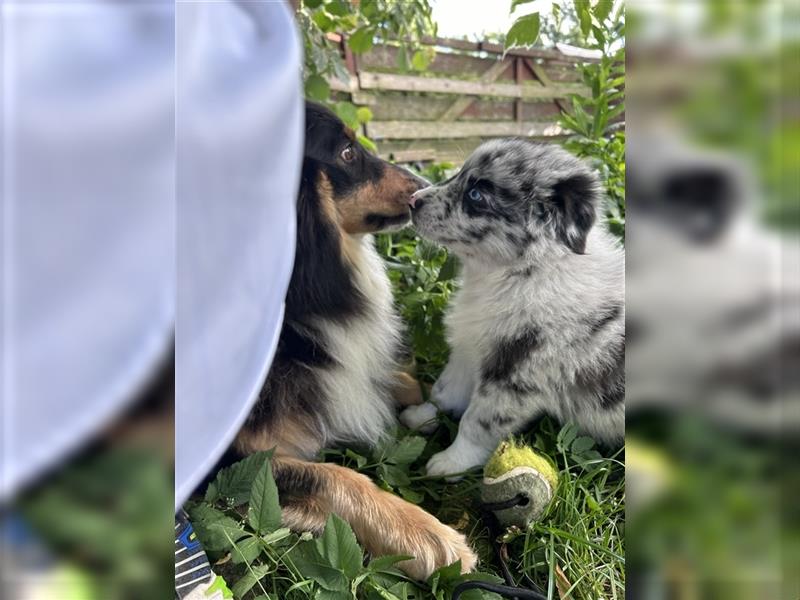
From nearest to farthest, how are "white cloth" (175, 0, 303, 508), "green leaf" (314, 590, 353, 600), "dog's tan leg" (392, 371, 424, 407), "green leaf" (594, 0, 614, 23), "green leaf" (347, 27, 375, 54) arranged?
"white cloth" (175, 0, 303, 508) → "green leaf" (314, 590, 353, 600) → "green leaf" (594, 0, 614, 23) → "dog's tan leg" (392, 371, 424, 407) → "green leaf" (347, 27, 375, 54)

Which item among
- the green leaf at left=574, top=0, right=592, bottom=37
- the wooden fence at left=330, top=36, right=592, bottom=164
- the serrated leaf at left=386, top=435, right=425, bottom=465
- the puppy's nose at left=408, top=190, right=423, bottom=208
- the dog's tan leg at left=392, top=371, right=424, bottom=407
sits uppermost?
the wooden fence at left=330, top=36, right=592, bottom=164

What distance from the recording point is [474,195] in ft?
6.05

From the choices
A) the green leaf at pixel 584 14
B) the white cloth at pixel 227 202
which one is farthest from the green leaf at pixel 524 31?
the white cloth at pixel 227 202

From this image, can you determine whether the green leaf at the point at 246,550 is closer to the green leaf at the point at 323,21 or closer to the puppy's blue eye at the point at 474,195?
the puppy's blue eye at the point at 474,195

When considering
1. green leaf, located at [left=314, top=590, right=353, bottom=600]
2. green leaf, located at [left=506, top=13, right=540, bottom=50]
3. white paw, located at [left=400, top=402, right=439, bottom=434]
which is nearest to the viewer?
green leaf, located at [left=314, top=590, right=353, bottom=600]

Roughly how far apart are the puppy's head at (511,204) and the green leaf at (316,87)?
1.78ft

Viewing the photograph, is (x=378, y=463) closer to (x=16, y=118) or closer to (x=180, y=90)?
(x=180, y=90)

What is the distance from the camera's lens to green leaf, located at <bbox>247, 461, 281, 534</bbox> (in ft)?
4.10

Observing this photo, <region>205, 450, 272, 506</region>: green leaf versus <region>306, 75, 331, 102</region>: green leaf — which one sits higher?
<region>306, 75, 331, 102</region>: green leaf

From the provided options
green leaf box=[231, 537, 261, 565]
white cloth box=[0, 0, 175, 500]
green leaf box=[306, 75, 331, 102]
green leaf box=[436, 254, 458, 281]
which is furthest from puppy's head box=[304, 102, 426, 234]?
white cloth box=[0, 0, 175, 500]

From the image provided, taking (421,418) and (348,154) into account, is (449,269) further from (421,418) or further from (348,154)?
(348,154)

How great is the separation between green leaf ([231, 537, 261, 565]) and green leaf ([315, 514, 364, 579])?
13cm

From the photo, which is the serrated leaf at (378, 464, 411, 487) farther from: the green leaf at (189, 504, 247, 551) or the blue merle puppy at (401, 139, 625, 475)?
the green leaf at (189, 504, 247, 551)

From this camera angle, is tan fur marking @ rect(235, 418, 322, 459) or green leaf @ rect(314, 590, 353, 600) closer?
green leaf @ rect(314, 590, 353, 600)
